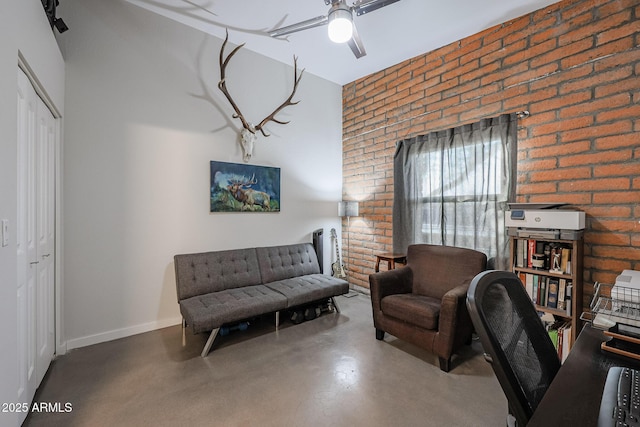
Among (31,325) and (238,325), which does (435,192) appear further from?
(31,325)

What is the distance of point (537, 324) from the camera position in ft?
3.44

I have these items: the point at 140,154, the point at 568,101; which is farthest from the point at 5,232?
the point at 568,101

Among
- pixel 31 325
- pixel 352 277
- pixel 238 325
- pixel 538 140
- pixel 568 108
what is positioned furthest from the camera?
pixel 352 277

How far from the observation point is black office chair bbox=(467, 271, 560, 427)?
0.81m

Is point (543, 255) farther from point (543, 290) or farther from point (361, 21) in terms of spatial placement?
point (361, 21)

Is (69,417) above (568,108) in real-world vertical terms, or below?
below

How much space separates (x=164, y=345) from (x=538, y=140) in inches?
148

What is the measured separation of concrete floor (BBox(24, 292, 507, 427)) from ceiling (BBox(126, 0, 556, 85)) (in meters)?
3.03

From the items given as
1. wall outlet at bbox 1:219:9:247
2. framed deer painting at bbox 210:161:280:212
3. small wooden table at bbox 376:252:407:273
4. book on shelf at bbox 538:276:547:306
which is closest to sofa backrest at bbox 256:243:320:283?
framed deer painting at bbox 210:161:280:212

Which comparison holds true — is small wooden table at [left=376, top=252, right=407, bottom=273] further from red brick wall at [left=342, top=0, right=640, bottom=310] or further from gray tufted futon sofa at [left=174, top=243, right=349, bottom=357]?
red brick wall at [left=342, top=0, right=640, bottom=310]

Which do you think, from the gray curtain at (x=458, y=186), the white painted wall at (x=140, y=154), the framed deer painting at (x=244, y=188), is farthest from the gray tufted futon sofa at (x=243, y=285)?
the gray curtain at (x=458, y=186)

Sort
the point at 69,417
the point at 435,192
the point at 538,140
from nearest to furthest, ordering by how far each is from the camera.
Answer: the point at 69,417 < the point at 538,140 < the point at 435,192

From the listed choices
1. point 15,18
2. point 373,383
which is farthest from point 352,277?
point 15,18

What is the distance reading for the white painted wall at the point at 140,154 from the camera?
245cm
